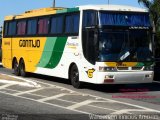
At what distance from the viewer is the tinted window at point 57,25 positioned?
20794 millimetres

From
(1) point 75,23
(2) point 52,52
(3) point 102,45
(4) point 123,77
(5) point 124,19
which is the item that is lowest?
(4) point 123,77

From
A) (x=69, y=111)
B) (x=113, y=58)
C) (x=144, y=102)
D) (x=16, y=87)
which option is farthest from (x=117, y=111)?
(x=16, y=87)

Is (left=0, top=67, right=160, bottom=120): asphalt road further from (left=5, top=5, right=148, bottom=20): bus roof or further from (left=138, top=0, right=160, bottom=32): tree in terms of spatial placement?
(left=138, top=0, right=160, bottom=32): tree

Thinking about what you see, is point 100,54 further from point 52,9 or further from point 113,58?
point 52,9

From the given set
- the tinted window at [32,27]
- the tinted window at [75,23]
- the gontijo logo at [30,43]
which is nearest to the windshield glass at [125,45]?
Answer: the tinted window at [75,23]

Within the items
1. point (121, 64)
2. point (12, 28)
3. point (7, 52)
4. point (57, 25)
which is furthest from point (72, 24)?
point (7, 52)

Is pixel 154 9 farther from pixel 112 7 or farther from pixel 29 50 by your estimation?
pixel 112 7

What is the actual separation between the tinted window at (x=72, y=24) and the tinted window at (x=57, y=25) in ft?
1.92

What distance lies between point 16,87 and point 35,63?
4.34m

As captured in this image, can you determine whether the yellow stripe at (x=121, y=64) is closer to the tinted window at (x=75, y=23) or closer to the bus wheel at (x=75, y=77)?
the bus wheel at (x=75, y=77)

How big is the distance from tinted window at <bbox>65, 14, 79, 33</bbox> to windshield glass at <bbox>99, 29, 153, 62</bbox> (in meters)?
1.87

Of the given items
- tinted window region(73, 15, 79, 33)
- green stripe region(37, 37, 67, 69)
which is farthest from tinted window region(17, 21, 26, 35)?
tinted window region(73, 15, 79, 33)

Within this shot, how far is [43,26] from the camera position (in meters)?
22.6

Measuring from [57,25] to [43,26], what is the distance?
1617 mm
